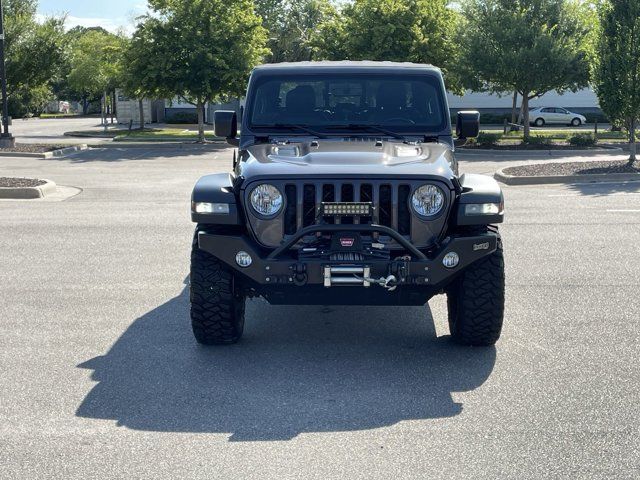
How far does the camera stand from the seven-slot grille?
21.0 ft

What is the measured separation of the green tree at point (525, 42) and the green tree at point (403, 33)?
3.29 m

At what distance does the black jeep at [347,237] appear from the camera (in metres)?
6.31

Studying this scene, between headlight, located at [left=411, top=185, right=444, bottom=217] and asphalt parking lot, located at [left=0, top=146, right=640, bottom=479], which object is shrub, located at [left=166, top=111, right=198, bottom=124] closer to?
asphalt parking lot, located at [left=0, top=146, right=640, bottom=479]

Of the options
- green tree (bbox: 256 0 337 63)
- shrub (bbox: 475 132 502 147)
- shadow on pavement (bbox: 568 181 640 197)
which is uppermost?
green tree (bbox: 256 0 337 63)

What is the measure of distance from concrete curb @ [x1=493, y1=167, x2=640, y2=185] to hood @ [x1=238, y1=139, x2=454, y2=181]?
1231 centimetres

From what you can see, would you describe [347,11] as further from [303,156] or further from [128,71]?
[303,156]

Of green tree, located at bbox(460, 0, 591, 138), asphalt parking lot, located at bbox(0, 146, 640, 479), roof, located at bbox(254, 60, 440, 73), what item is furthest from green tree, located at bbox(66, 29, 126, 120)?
roof, located at bbox(254, 60, 440, 73)

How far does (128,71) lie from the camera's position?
34844 millimetres

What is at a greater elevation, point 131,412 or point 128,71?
point 128,71

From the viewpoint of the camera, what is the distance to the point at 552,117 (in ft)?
174

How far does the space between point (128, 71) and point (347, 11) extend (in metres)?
9.81

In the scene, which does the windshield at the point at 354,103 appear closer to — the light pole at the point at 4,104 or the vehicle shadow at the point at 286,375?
the vehicle shadow at the point at 286,375

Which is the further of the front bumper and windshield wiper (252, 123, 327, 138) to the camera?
windshield wiper (252, 123, 327, 138)

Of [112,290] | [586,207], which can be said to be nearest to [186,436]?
[112,290]
